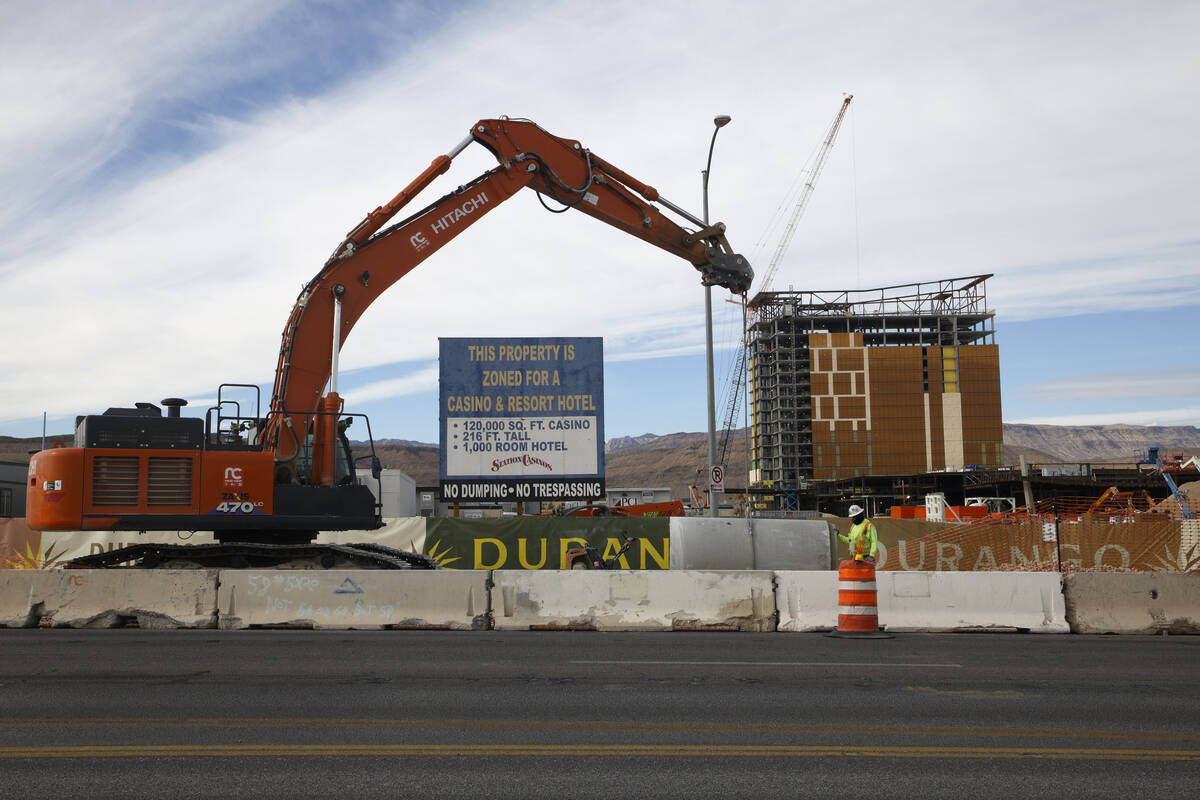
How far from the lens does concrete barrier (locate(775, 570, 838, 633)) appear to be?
1406cm

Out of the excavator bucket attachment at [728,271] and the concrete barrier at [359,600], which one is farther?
the excavator bucket attachment at [728,271]

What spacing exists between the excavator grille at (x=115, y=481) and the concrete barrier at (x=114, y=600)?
104 cm

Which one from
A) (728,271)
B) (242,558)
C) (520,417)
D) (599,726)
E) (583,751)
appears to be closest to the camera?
(583,751)

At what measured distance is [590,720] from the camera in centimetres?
752

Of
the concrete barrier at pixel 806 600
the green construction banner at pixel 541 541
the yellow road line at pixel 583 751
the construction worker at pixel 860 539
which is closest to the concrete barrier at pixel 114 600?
the yellow road line at pixel 583 751

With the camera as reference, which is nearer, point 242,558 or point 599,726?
point 599,726

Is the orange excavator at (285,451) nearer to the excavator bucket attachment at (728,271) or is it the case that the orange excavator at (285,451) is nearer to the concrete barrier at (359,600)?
the concrete barrier at (359,600)

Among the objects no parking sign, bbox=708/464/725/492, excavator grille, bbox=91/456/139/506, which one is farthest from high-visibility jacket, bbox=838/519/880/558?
excavator grille, bbox=91/456/139/506

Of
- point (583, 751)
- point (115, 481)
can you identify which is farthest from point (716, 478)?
point (583, 751)

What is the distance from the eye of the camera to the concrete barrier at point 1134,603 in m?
14.1

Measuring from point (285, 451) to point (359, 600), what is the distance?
307cm

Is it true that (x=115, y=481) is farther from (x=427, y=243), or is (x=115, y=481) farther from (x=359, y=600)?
(x=427, y=243)

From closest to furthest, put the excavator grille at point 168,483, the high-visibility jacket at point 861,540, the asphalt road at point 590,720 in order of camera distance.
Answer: the asphalt road at point 590,720, the high-visibility jacket at point 861,540, the excavator grille at point 168,483

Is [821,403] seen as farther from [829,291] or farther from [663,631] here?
[663,631]
